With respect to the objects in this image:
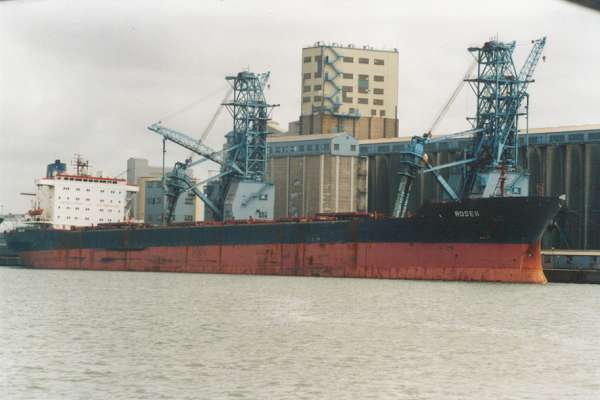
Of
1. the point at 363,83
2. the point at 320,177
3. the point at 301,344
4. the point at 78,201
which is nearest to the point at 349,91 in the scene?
the point at 363,83

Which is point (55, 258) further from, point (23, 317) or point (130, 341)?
point (130, 341)

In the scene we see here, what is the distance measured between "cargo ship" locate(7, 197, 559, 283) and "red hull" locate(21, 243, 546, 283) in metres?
0.04

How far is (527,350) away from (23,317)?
14420 mm

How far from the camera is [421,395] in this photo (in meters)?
18.4

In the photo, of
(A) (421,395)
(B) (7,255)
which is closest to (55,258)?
(B) (7,255)

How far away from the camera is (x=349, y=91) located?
8269 centimetres

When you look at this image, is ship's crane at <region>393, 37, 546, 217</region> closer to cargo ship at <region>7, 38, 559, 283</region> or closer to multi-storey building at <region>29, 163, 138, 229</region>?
cargo ship at <region>7, 38, 559, 283</region>

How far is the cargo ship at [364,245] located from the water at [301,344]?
3.44 m

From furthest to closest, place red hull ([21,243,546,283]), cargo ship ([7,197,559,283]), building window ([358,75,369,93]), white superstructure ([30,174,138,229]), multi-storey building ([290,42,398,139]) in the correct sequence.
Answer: building window ([358,75,369,93]) < multi-storey building ([290,42,398,139]) < white superstructure ([30,174,138,229]) < cargo ship ([7,197,559,283]) < red hull ([21,243,546,283])

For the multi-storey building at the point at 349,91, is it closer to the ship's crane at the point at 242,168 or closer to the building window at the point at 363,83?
the building window at the point at 363,83

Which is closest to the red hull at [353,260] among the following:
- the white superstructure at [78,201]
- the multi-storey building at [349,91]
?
the white superstructure at [78,201]

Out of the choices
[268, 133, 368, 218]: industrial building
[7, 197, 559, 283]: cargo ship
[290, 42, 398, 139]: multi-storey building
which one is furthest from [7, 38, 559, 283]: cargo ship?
[290, 42, 398, 139]: multi-storey building

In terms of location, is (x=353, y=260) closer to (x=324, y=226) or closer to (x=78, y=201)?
(x=324, y=226)

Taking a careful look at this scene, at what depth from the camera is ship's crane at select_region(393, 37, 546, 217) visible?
51531mm
